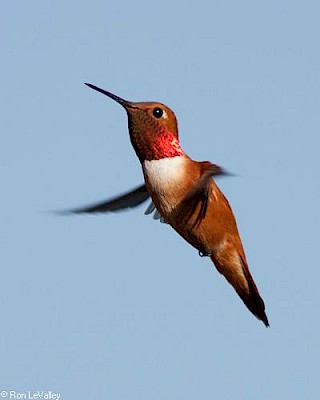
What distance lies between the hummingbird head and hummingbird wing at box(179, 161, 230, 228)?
40cm

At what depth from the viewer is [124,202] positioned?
10117mm

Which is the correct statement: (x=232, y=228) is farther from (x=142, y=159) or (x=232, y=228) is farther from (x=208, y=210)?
(x=142, y=159)

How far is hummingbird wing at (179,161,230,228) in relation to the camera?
299 inches

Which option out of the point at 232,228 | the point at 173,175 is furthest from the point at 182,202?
the point at 232,228

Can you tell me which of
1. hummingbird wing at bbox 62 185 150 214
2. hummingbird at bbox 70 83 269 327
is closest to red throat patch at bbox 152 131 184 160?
hummingbird at bbox 70 83 269 327

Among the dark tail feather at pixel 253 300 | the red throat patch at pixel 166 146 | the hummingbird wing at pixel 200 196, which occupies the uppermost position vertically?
the red throat patch at pixel 166 146

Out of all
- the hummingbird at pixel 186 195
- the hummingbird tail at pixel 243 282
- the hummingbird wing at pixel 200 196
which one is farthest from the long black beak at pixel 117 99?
the hummingbird tail at pixel 243 282

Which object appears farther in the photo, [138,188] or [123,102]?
[138,188]

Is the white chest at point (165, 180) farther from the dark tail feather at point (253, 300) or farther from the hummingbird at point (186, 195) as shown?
the dark tail feather at point (253, 300)

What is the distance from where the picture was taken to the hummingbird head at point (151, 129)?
7.53m

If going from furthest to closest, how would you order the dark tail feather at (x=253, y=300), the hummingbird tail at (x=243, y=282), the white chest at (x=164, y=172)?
the hummingbird tail at (x=243, y=282), the dark tail feather at (x=253, y=300), the white chest at (x=164, y=172)

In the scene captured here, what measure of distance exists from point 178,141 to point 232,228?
5.35 feet

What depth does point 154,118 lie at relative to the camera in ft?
25.4

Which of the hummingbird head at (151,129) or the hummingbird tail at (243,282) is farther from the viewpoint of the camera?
the hummingbird tail at (243,282)
